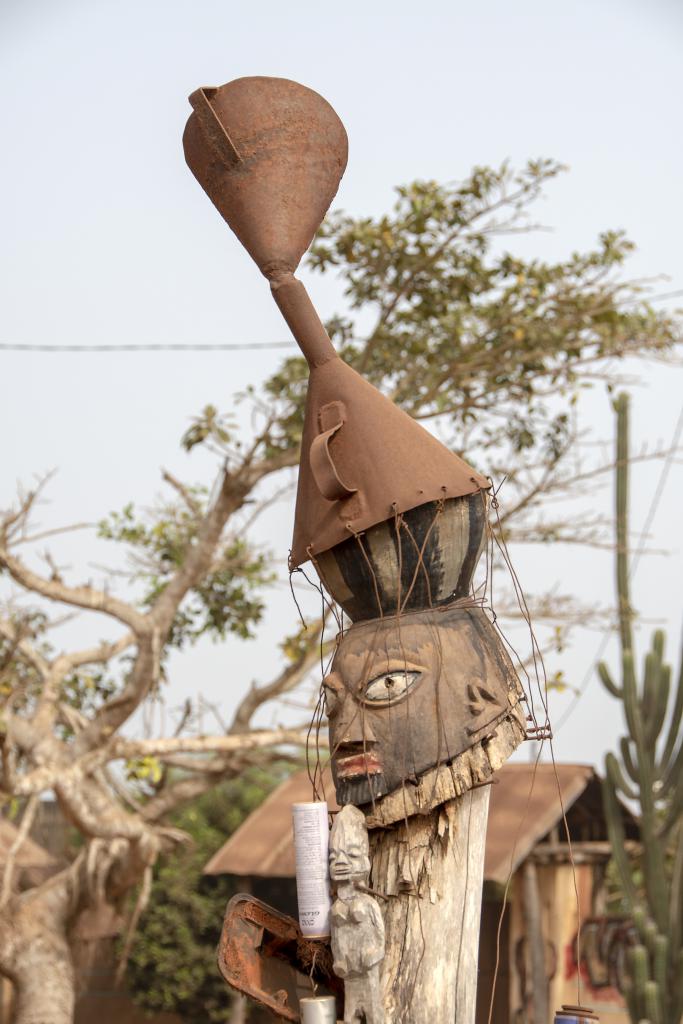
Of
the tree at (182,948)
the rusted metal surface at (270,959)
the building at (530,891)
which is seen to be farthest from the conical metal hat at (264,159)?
the tree at (182,948)

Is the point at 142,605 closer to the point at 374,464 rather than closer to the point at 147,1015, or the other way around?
the point at 147,1015

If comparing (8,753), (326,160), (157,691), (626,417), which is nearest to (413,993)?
(326,160)

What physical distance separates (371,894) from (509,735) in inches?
25.8

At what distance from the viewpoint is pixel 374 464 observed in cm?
388

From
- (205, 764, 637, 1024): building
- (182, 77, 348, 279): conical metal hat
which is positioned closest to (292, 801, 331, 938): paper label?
(182, 77, 348, 279): conical metal hat

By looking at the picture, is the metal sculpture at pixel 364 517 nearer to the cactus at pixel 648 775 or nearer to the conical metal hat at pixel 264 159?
the conical metal hat at pixel 264 159

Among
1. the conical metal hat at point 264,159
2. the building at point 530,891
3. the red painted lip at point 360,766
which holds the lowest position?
the red painted lip at point 360,766

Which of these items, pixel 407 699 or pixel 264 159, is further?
pixel 264 159

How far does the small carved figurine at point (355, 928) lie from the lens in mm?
3555

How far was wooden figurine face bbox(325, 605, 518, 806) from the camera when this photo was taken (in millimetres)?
3697

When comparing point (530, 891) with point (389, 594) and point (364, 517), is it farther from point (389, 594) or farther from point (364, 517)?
point (364, 517)

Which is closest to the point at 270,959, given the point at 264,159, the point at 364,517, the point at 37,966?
the point at 364,517

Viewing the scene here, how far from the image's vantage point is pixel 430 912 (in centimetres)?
371

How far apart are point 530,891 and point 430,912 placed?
25.8ft
